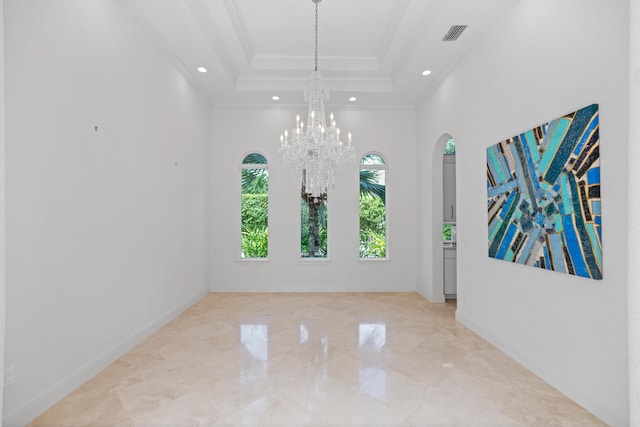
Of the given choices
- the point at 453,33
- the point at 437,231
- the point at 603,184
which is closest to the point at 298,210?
the point at 437,231

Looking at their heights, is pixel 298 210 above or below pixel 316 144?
below

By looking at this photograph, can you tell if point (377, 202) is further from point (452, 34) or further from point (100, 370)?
point (100, 370)

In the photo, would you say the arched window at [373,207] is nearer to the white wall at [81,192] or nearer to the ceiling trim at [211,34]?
the ceiling trim at [211,34]

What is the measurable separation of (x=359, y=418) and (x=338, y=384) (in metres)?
0.45

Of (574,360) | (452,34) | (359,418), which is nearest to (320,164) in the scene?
(452,34)

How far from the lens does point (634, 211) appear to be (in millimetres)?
1608

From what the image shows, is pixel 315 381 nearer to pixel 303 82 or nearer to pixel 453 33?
pixel 453 33

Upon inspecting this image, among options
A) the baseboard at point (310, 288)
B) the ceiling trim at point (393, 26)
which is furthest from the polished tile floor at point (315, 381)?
the ceiling trim at point (393, 26)

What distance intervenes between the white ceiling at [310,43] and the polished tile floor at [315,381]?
341 cm

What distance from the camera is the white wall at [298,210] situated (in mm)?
5816

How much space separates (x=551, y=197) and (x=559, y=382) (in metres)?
1.45

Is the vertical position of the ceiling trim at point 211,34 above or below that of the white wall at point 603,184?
above

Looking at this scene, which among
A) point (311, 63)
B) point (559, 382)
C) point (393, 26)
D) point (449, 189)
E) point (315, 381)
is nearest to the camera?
point (559, 382)

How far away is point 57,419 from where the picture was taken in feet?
7.05
